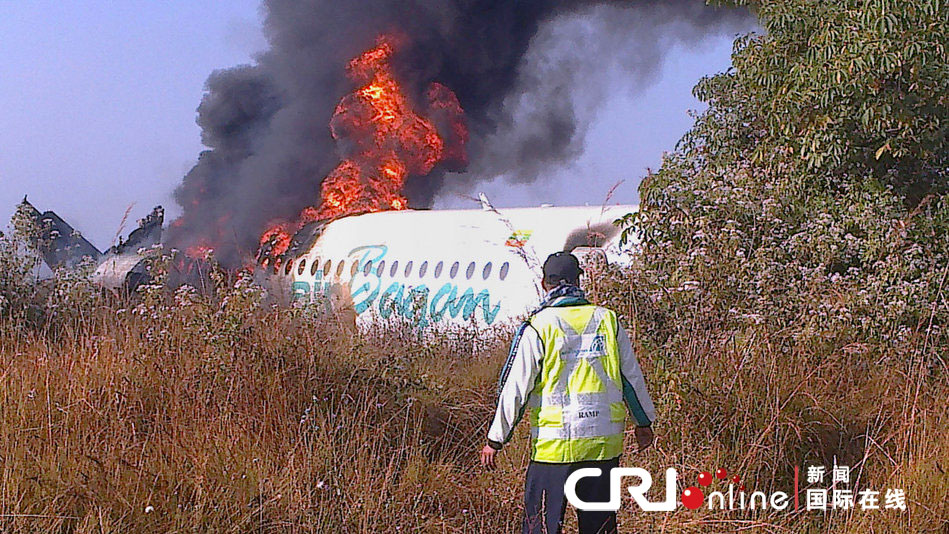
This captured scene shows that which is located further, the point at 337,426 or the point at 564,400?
the point at 337,426

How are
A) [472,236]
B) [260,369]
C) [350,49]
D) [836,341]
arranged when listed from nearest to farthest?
[260,369] < [836,341] < [472,236] < [350,49]

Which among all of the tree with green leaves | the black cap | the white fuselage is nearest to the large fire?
the white fuselage

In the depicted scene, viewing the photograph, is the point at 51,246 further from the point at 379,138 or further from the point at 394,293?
the point at 379,138

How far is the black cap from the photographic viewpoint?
160 inches

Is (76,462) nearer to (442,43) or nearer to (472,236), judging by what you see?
(472,236)

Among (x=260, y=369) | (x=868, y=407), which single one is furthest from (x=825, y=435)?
A: (x=260, y=369)

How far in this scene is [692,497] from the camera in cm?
488

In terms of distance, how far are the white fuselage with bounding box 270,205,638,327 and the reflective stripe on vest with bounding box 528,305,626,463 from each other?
196 inches

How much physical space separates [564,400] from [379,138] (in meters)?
18.5

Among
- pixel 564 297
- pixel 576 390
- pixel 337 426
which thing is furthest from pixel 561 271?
pixel 337 426

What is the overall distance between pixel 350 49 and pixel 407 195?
4.15 metres

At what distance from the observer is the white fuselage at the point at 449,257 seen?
1197 cm

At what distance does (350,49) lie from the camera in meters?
22.0

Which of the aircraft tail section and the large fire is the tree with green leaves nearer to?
the aircraft tail section
